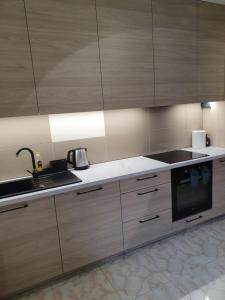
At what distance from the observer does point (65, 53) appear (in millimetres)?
1825

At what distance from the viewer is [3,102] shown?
5.51 ft

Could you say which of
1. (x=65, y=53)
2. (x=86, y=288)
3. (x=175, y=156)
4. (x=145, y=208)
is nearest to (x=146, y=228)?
(x=145, y=208)

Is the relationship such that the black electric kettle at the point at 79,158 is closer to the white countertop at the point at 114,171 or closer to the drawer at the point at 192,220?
the white countertop at the point at 114,171

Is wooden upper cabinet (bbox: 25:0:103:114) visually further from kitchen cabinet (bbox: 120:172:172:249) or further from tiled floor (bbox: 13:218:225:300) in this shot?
tiled floor (bbox: 13:218:225:300)

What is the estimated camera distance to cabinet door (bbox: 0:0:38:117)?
162cm

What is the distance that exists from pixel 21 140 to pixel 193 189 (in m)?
1.78

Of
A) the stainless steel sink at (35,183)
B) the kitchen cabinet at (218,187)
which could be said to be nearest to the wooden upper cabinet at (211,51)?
the kitchen cabinet at (218,187)

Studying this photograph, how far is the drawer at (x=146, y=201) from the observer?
2043 mm

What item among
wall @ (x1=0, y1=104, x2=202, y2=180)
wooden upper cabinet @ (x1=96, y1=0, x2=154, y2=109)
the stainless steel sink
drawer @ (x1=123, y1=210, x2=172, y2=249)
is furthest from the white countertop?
wooden upper cabinet @ (x1=96, y1=0, x2=154, y2=109)

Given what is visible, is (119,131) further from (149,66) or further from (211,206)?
(211,206)

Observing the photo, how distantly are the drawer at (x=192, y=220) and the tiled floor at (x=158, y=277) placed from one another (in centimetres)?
15

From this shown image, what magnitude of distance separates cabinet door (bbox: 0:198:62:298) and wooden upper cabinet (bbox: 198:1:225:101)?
2.02m

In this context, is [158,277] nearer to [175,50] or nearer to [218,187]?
[218,187]

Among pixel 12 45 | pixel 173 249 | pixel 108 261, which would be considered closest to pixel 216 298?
pixel 173 249
